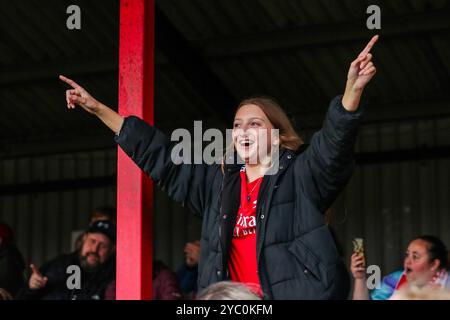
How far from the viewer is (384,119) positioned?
10195 mm

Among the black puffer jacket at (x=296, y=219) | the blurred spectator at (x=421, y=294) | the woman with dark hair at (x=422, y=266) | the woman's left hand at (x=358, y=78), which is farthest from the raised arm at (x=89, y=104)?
the blurred spectator at (x=421, y=294)

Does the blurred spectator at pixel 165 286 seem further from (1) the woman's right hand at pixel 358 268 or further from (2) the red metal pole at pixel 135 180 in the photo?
(2) the red metal pole at pixel 135 180

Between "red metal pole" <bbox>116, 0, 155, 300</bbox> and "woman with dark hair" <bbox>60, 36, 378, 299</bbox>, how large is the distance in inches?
16.0

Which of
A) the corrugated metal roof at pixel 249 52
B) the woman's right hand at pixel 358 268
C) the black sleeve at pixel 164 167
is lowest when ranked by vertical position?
the woman's right hand at pixel 358 268

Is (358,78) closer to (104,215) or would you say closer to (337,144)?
(337,144)

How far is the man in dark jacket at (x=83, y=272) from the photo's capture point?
7422 mm

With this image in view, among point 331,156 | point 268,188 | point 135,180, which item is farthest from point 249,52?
point 331,156

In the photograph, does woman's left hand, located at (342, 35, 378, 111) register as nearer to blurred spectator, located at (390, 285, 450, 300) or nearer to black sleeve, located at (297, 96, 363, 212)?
black sleeve, located at (297, 96, 363, 212)

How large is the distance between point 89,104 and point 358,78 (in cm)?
136

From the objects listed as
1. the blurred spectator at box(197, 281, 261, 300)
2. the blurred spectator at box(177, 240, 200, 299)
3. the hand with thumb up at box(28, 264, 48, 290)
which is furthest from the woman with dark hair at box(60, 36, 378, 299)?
the blurred spectator at box(177, 240, 200, 299)

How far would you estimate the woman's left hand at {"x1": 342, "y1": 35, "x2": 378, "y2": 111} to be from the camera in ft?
14.1

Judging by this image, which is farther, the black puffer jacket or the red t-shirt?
the red t-shirt
